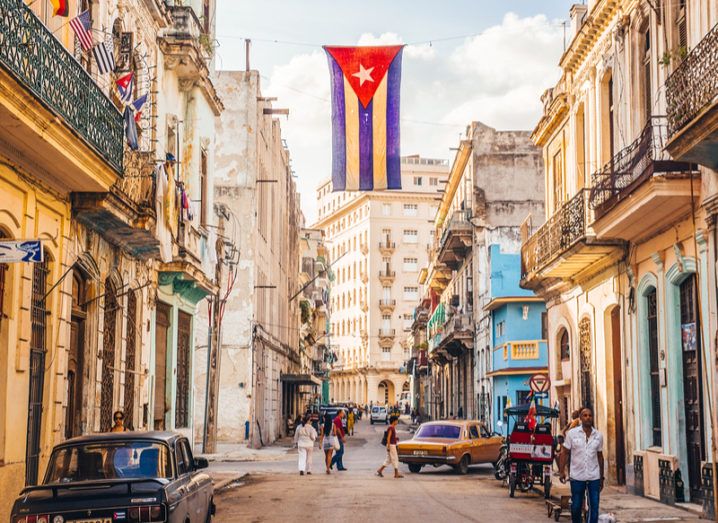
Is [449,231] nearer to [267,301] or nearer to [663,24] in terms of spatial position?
[267,301]

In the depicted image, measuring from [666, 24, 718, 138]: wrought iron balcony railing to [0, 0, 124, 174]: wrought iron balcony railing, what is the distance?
8.03m

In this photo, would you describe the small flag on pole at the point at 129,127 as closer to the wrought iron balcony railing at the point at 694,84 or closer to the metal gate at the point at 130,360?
the metal gate at the point at 130,360

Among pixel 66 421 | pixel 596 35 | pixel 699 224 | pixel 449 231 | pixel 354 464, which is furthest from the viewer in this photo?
pixel 449 231

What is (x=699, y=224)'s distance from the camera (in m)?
16.2

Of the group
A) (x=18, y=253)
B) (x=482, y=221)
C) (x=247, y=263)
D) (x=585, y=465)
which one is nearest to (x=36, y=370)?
(x=18, y=253)

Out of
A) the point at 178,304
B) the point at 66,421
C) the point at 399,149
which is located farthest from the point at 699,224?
the point at 178,304

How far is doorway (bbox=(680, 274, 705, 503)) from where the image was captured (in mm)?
16719

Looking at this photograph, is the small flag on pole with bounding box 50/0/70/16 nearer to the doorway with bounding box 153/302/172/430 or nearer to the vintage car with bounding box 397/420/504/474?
the doorway with bounding box 153/302/172/430

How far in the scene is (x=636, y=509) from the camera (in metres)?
16.9

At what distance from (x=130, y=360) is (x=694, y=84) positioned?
12.2 metres

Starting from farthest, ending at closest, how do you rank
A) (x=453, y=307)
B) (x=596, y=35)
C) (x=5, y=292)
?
(x=453, y=307), (x=596, y=35), (x=5, y=292)

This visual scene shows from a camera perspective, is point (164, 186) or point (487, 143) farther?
point (487, 143)

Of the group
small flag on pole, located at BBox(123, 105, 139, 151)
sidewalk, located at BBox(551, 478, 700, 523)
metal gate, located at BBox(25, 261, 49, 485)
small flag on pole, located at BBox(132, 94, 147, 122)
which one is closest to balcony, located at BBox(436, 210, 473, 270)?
sidewalk, located at BBox(551, 478, 700, 523)

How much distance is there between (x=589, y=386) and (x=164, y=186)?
11.1 meters
